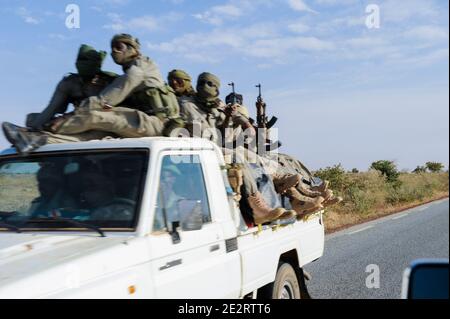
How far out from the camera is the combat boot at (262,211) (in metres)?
4.98

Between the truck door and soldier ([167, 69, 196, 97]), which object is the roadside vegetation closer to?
soldier ([167, 69, 196, 97])

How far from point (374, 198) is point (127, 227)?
1846 centimetres

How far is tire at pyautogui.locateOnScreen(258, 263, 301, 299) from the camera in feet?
→ 17.2

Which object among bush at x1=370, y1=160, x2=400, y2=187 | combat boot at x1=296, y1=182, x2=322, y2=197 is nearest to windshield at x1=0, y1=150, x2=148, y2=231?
combat boot at x1=296, y1=182, x2=322, y2=197

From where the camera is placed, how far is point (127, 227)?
3676 mm

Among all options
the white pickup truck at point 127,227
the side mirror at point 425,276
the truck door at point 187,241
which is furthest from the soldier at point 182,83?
the side mirror at point 425,276

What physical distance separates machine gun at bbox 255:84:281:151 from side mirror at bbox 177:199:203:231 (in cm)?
325

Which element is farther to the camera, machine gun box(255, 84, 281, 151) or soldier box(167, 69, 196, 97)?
machine gun box(255, 84, 281, 151)

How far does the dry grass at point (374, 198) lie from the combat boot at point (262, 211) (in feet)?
39.5

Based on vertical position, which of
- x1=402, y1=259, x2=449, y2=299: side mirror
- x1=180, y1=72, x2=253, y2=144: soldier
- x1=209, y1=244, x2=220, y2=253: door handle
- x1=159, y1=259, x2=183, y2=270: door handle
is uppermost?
x1=180, y1=72, x2=253, y2=144: soldier

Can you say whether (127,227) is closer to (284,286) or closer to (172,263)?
(172,263)

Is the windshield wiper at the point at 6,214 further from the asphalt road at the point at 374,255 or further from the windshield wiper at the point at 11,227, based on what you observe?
the asphalt road at the point at 374,255

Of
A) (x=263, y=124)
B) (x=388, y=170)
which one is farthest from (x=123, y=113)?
(x=388, y=170)
